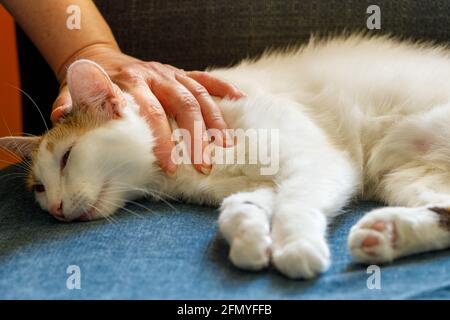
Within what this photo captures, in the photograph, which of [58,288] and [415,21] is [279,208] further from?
[415,21]

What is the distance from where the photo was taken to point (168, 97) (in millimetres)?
1301

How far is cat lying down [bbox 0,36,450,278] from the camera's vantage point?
0.88 metres

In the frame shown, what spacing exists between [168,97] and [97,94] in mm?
171

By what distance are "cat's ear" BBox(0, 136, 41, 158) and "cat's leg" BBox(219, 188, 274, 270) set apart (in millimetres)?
635

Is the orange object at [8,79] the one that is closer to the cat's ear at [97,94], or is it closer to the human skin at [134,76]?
the human skin at [134,76]

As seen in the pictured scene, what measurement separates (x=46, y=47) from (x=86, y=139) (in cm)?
50

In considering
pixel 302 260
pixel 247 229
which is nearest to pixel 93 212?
pixel 247 229

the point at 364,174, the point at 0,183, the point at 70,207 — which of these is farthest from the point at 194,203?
the point at 0,183

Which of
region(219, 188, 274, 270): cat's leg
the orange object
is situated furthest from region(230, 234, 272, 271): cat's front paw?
the orange object

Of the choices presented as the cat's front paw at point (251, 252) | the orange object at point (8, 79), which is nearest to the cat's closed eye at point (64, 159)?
the cat's front paw at point (251, 252)

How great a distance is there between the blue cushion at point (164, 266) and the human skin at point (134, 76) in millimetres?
224

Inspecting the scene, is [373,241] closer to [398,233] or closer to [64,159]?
[398,233]

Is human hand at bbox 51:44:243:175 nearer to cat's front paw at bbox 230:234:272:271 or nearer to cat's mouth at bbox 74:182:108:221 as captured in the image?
cat's mouth at bbox 74:182:108:221

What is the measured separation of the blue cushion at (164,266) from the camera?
76 cm
